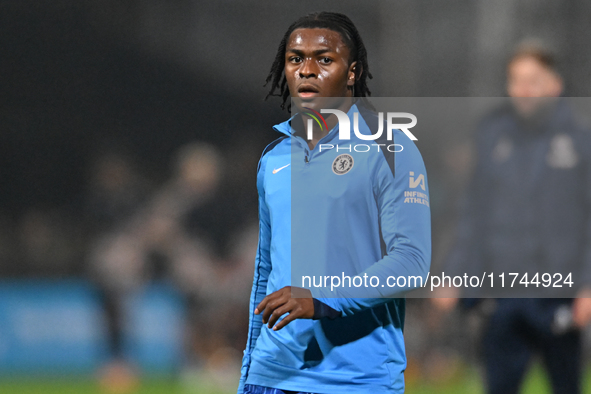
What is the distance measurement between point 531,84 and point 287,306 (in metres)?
2.13

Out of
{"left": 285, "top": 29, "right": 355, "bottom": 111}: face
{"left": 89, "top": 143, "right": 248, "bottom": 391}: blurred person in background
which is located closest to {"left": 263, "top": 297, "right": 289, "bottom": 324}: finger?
{"left": 285, "top": 29, "right": 355, "bottom": 111}: face

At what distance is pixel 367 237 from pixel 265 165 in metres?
0.47

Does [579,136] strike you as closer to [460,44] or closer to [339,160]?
[339,160]

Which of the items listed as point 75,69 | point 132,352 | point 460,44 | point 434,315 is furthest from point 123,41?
point 434,315

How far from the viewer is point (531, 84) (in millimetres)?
3627

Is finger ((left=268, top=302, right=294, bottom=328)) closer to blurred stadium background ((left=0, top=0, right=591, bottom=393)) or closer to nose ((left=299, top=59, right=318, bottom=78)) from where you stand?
nose ((left=299, top=59, right=318, bottom=78))

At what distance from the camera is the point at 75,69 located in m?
10.9

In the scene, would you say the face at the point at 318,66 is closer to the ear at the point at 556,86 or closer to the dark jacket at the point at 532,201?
the dark jacket at the point at 532,201

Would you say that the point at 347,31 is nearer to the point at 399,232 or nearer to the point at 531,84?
the point at 399,232

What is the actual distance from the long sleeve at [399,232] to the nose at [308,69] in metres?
0.36

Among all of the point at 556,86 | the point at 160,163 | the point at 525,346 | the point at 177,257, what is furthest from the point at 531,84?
the point at 160,163

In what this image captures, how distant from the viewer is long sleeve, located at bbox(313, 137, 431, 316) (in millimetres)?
2059

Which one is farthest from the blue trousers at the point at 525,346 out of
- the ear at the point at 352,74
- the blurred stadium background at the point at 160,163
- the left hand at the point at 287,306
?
the blurred stadium background at the point at 160,163

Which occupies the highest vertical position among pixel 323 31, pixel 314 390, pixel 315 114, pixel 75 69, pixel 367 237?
pixel 75 69
